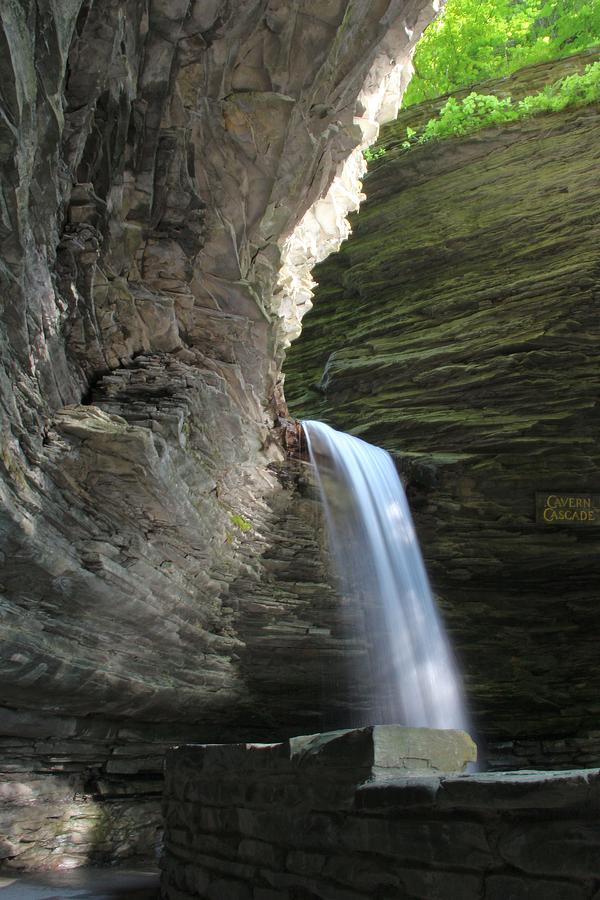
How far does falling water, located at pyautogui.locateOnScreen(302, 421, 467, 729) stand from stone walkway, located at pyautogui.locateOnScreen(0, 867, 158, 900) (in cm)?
474

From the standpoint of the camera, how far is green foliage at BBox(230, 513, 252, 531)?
9867mm

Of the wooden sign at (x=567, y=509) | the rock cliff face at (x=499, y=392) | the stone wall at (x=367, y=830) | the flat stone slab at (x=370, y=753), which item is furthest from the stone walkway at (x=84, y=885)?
the wooden sign at (x=567, y=509)

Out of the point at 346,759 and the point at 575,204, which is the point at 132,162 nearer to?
the point at 346,759

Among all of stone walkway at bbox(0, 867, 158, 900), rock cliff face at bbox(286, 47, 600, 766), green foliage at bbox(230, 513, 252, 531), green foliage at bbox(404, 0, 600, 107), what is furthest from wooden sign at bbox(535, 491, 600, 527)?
green foliage at bbox(404, 0, 600, 107)

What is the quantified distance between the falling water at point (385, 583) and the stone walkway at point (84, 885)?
474cm

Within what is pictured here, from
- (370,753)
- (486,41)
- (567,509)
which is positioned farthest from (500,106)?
(370,753)

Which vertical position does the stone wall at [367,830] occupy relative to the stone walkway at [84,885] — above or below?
above

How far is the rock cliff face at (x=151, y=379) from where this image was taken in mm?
6645

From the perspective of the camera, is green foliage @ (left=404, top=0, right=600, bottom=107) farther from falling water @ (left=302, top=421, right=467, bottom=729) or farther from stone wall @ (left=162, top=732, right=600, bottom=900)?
stone wall @ (left=162, top=732, right=600, bottom=900)

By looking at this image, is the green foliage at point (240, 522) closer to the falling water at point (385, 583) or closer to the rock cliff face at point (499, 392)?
the falling water at point (385, 583)

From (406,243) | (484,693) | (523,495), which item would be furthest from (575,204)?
(484,693)

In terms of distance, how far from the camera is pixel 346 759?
12.1ft

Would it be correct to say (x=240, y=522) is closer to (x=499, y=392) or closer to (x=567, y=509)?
(x=567, y=509)

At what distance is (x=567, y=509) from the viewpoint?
40.8 ft
